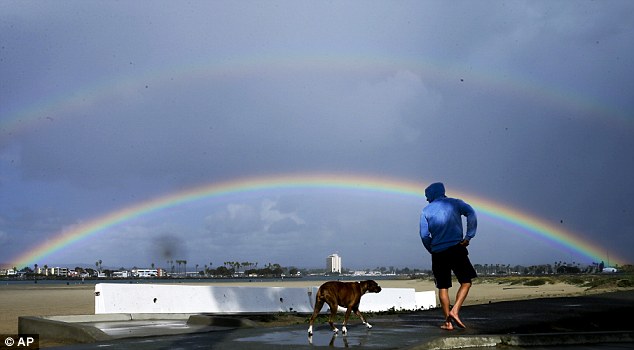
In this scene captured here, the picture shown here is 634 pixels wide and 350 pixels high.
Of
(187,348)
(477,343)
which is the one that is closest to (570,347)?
(477,343)

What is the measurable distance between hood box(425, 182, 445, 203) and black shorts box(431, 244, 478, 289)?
0.90 metres

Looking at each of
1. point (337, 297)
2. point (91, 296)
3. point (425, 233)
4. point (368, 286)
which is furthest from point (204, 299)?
point (91, 296)

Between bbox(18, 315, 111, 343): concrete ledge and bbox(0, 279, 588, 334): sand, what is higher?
bbox(18, 315, 111, 343): concrete ledge

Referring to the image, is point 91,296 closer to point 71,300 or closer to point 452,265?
point 71,300

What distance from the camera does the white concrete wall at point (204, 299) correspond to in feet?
55.2

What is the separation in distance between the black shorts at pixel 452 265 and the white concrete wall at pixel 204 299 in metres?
9.44

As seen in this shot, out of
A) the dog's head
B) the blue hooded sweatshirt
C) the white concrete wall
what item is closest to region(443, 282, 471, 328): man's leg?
the blue hooded sweatshirt

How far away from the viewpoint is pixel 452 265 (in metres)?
9.99

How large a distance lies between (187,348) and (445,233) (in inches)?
162

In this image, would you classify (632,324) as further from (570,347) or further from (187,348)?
(187,348)

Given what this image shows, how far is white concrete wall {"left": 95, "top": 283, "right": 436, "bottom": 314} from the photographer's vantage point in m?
16.8

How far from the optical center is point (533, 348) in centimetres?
891

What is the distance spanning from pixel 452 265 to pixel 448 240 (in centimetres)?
38

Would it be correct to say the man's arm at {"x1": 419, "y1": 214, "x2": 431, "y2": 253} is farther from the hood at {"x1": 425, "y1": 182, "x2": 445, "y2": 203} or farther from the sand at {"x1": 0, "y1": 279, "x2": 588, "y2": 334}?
the sand at {"x1": 0, "y1": 279, "x2": 588, "y2": 334}
